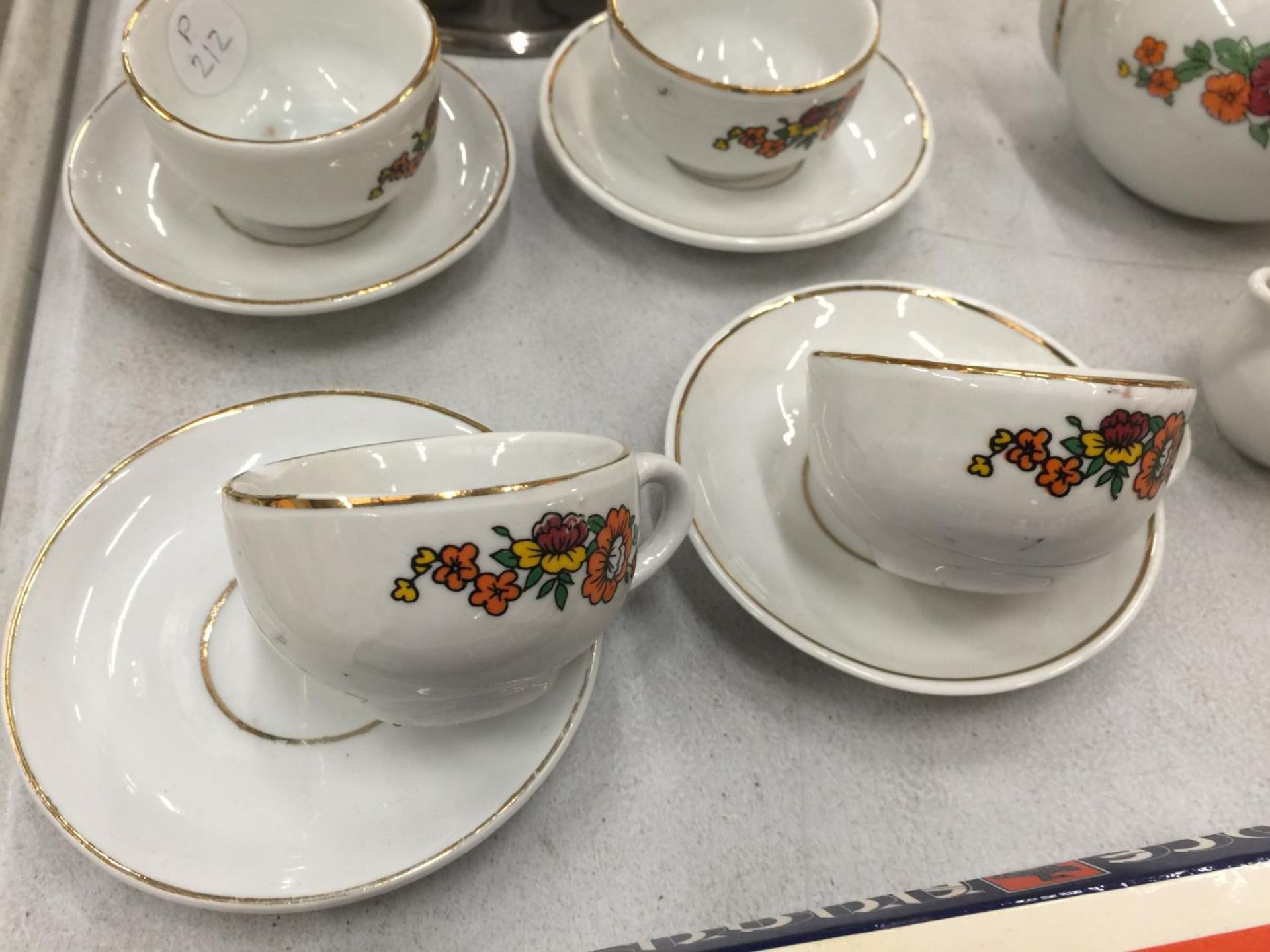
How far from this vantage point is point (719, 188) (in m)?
0.67

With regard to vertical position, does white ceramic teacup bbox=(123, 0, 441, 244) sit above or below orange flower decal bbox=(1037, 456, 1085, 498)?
below

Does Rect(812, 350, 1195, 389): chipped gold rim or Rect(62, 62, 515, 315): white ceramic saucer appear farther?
Rect(62, 62, 515, 315): white ceramic saucer

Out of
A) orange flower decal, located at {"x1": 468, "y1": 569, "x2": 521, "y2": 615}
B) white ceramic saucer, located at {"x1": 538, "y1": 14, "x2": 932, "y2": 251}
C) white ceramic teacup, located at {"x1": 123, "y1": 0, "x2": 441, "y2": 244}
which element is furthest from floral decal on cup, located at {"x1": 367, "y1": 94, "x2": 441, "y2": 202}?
orange flower decal, located at {"x1": 468, "y1": 569, "x2": 521, "y2": 615}

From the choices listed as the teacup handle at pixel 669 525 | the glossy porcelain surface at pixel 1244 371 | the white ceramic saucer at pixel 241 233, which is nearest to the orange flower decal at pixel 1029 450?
the teacup handle at pixel 669 525

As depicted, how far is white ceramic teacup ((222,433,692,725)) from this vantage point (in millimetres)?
327

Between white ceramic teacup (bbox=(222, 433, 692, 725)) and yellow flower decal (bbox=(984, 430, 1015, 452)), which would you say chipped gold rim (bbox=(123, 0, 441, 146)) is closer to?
white ceramic teacup (bbox=(222, 433, 692, 725))

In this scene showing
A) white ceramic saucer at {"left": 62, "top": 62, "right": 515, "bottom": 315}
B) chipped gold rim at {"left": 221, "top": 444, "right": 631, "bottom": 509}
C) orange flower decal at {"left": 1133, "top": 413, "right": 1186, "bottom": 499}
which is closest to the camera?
chipped gold rim at {"left": 221, "top": 444, "right": 631, "bottom": 509}

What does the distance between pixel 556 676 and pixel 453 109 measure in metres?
0.46

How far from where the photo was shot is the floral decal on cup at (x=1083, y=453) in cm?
40

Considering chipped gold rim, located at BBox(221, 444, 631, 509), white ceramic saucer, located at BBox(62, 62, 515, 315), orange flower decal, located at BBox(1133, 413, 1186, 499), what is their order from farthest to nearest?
1. white ceramic saucer, located at BBox(62, 62, 515, 315)
2. orange flower decal, located at BBox(1133, 413, 1186, 499)
3. chipped gold rim, located at BBox(221, 444, 631, 509)

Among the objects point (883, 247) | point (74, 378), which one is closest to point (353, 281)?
point (74, 378)

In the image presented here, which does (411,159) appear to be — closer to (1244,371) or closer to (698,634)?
(698,634)

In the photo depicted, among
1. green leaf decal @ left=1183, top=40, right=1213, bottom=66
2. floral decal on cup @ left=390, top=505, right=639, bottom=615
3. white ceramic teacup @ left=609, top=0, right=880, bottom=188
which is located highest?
green leaf decal @ left=1183, top=40, right=1213, bottom=66

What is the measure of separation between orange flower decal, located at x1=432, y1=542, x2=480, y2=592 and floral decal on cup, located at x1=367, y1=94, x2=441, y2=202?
0.31m
